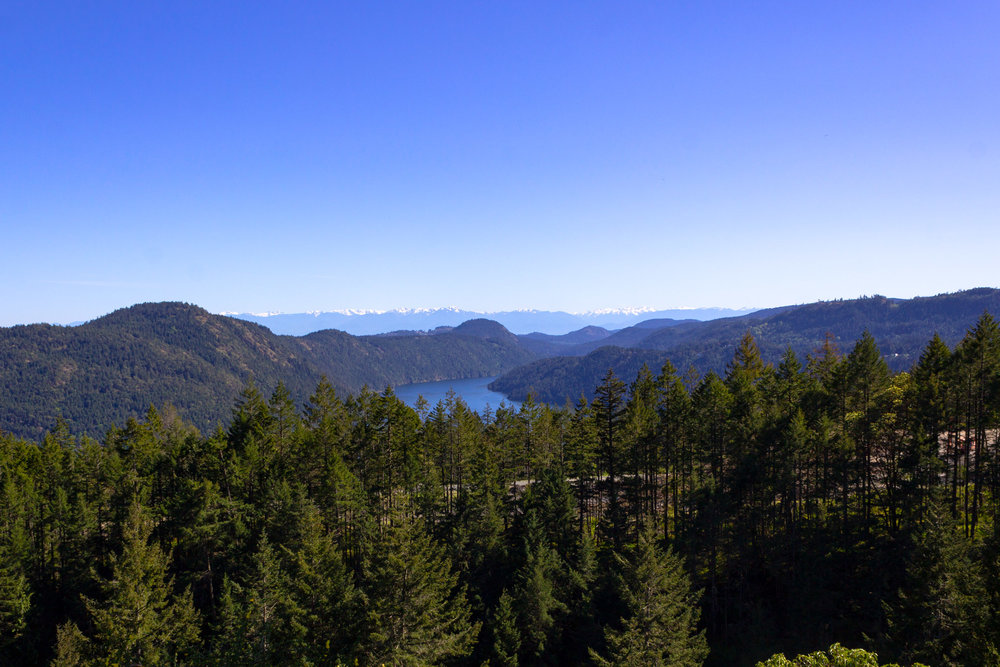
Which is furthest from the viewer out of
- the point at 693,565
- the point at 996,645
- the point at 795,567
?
the point at 693,565

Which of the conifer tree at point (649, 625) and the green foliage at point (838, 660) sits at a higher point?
the green foliage at point (838, 660)

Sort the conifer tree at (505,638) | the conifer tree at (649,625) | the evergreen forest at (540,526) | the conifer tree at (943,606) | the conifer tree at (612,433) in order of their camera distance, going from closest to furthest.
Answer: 1. the conifer tree at (943,606)
2. the conifer tree at (649,625)
3. the evergreen forest at (540,526)
4. the conifer tree at (505,638)
5. the conifer tree at (612,433)

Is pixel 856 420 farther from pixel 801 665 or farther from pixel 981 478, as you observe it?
pixel 801 665

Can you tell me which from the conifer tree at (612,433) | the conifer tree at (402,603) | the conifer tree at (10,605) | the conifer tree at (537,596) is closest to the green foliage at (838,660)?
the conifer tree at (402,603)

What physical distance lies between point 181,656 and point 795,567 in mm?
44088

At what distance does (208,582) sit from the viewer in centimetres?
4197

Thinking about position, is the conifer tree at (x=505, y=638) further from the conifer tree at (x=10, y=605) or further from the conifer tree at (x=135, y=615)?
the conifer tree at (x=10, y=605)

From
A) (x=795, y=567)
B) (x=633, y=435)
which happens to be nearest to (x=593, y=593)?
(x=633, y=435)

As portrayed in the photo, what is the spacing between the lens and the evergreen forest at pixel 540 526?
29.0 meters

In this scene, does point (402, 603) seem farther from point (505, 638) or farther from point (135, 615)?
point (135, 615)

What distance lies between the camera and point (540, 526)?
3997cm

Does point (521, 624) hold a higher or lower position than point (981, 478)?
lower

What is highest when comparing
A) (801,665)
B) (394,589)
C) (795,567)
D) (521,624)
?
(801,665)

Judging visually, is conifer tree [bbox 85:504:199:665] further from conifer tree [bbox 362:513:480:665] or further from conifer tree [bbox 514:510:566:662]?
conifer tree [bbox 514:510:566:662]
